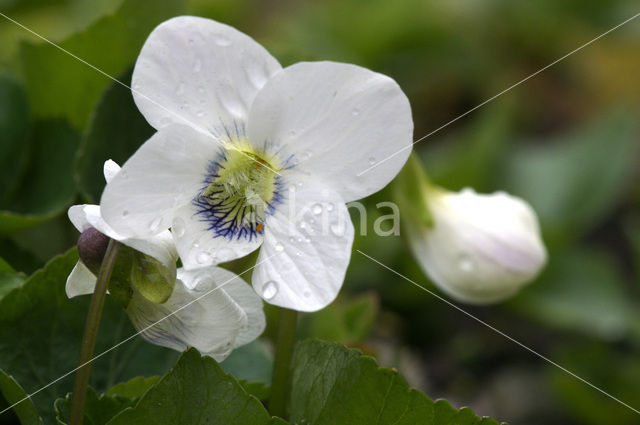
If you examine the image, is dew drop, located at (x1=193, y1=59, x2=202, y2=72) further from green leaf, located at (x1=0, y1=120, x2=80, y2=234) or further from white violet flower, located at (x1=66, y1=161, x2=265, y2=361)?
green leaf, located at (x1=0, y1=120, x2=80, y2=234)

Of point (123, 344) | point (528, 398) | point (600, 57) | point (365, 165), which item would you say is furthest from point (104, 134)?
point (600, 57)

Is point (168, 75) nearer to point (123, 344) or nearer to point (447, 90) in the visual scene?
point (123, 344)

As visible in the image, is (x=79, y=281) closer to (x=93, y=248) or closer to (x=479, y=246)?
(x=93, y=248)

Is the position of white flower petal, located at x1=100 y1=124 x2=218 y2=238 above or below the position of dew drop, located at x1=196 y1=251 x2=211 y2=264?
above

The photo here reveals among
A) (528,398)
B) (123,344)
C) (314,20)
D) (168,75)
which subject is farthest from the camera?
(314,20)

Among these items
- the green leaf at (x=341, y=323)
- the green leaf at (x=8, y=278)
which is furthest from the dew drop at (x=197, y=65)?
the green leaf at (x=341, y=323)

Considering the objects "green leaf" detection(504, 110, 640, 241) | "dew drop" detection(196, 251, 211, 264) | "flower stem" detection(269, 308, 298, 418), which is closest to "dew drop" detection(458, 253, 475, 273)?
"flower stem" detection(269, 308, 298, 418)

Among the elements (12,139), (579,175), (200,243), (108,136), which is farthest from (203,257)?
(579,175)
